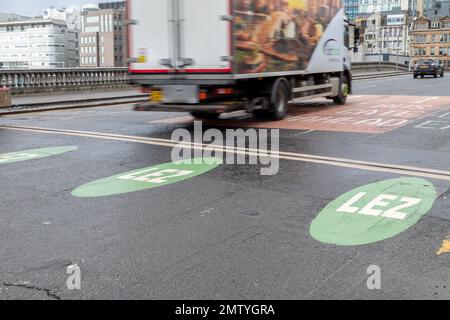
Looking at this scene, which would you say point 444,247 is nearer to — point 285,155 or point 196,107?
point 285,155

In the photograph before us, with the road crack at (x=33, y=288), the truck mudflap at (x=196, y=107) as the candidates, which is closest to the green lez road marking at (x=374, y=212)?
the road crack at (x=33, y=288)

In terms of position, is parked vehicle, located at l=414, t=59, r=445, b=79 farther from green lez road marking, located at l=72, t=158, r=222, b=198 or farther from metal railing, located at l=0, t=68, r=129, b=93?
green lez road marking, located at l=72, t=158, r=222, b=198

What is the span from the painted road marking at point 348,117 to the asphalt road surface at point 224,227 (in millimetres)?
2778

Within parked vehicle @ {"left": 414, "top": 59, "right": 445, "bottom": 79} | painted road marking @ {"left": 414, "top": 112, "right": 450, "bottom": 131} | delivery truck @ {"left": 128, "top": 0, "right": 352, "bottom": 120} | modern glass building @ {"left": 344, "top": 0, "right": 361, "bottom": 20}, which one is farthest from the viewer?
modern glass building @ {"left": 344, "top": 0, "right": 361, "bottom": 20}


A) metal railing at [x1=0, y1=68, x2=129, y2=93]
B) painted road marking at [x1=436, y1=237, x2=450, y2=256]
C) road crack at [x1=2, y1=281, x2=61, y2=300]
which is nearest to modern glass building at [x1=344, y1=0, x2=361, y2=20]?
metal railing at [x1=0, y1=68, x2=129, y2=93]

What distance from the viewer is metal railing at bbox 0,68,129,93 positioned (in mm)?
25078

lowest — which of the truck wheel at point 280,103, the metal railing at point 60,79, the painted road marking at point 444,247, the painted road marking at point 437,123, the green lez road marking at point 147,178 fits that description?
the painted road marking at point 444,247

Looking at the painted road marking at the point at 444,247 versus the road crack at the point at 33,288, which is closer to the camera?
the road crack at the point at 33,288

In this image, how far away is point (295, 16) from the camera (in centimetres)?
1548

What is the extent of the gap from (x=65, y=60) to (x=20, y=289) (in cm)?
15133

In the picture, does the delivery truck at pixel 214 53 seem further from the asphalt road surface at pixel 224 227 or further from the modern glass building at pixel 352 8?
the modern glass building at pixel 352 8

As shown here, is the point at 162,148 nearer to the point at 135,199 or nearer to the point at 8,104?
the point at 135,199

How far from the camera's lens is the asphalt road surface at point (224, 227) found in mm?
4141

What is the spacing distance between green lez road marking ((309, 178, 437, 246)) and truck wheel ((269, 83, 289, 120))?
7.55 metres
